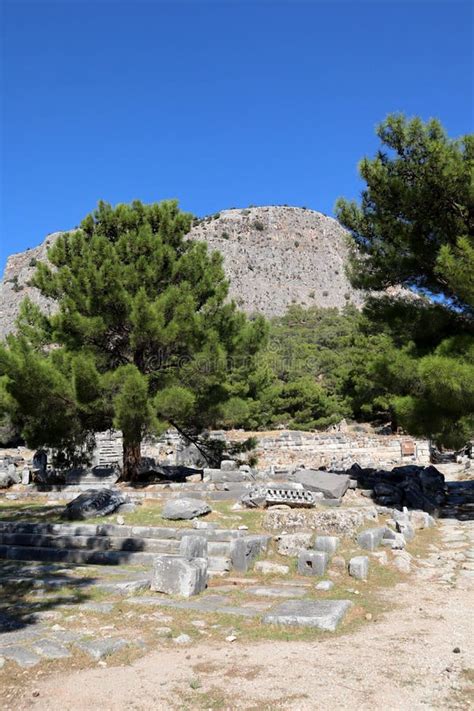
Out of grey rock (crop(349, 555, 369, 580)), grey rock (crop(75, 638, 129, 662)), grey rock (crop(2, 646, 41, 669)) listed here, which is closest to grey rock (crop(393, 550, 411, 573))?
grey rock (crop(349, 555, 369, 580))

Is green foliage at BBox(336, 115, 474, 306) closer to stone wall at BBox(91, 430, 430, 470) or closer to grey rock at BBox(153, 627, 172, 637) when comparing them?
grey rock at BBox(153, 627, 172, 637)

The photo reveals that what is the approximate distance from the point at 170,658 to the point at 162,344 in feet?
34.6

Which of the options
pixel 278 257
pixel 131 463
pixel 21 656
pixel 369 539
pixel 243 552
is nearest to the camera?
pixel 21 656

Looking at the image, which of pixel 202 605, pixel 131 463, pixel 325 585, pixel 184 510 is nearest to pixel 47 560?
pixel 184 510

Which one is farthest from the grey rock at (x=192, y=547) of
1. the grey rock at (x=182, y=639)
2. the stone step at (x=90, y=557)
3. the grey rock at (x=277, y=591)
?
the grey rock at (x=182, y=639)

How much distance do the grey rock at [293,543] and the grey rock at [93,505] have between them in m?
3.60

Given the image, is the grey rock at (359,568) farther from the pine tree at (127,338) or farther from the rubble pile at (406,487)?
the pine tree at (127,338)

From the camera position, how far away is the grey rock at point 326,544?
302 inches

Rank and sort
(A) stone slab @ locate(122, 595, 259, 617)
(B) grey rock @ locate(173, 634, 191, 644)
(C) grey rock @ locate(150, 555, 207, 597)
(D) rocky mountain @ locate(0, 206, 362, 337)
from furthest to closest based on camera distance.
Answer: (D) rocky mountain @ locate(0, 206, 362, 337), (C) grey rock @ locate(150, 555, 207, 597), (A) stone slab @ locate(122, 595, 259, 617), (B) grey rock @ locate(173, 634, 191, 644)

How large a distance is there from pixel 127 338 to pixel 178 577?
31.1ft

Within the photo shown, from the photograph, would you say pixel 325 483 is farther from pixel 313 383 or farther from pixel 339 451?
pixel 313 383

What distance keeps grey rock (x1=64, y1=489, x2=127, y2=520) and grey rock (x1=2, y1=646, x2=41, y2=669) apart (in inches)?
222

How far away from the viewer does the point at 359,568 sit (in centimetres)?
695

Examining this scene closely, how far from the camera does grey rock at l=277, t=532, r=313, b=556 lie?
308 inches
